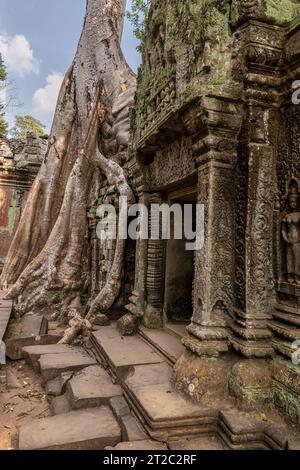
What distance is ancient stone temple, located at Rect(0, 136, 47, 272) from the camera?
10.2 m

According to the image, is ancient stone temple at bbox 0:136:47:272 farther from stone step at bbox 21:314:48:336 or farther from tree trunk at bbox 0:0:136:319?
stone step at bbox 21:314:48:336

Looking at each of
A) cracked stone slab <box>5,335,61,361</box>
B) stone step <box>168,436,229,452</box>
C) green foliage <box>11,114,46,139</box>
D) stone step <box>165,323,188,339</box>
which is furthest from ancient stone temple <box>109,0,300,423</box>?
green foliage <box>11,114,46,139</box>

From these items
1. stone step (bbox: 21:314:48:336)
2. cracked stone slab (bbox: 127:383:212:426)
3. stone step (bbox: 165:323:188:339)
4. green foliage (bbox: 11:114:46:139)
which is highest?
green foliage (bbox: 11:114:46:139)

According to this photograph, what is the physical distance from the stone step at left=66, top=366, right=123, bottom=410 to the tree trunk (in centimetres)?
158

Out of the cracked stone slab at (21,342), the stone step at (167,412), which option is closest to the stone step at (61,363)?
the cracked stone slab at (21,342)

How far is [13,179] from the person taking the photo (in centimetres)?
1030

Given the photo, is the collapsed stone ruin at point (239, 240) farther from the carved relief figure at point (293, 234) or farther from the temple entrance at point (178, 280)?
the temple entrance at point (178, 280)

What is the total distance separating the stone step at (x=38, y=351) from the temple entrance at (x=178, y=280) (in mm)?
1370

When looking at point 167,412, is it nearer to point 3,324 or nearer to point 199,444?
point 199,444

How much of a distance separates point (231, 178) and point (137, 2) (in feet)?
38.1

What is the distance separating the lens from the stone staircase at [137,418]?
2223 mm

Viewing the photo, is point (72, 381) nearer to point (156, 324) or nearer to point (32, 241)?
point (156, 324)

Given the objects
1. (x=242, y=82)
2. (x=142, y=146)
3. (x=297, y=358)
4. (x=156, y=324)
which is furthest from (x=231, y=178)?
(x=156, y=324)
